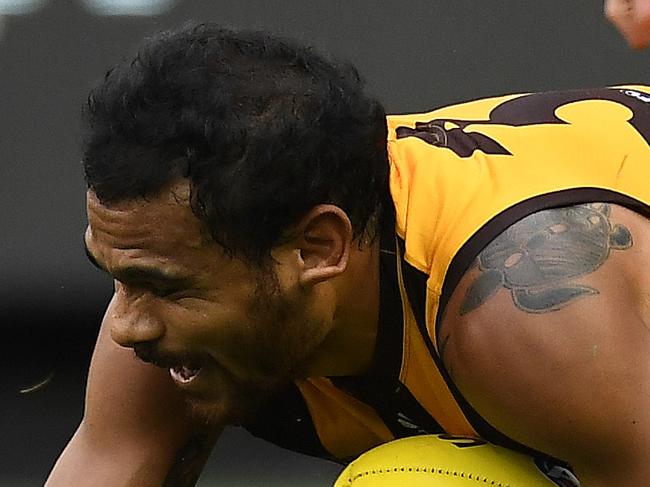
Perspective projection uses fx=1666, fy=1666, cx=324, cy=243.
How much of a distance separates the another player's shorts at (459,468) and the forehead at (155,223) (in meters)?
0.42

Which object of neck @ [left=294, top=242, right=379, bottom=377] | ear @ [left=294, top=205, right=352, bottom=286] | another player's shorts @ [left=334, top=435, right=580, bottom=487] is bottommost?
another player's shorts @ [left=334, top=435, right=580, bottom=487]

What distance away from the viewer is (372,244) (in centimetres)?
201

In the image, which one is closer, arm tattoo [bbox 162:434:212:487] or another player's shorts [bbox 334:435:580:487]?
another player's shorts [bbox 334:435:580:487]

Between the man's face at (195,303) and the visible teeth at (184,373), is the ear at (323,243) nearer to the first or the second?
the man's face at (195,303)

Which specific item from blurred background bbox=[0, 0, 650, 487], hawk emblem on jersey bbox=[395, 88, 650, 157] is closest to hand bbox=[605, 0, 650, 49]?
hawk emblem on jersey bbox=[395, 88, 650, 157]

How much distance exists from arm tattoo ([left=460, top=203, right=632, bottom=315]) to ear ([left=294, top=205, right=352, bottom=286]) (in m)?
0.18

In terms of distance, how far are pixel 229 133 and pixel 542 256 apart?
0.37 meters

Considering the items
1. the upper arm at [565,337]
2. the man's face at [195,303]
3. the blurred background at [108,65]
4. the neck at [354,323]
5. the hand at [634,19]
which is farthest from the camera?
the blurred background at [108,65]

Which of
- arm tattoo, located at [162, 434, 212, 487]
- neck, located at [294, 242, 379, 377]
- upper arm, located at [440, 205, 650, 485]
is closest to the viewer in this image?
upper arm, located at [440, 205, 650, 485]

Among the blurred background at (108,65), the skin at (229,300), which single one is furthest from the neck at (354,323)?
the blurred background at (108,65)

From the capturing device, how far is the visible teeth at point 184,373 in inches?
80.3

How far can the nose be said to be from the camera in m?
1.97

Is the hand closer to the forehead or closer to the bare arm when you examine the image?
the forehead

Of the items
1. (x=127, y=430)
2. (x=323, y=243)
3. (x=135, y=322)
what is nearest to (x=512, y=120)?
(x=323, y=243)
